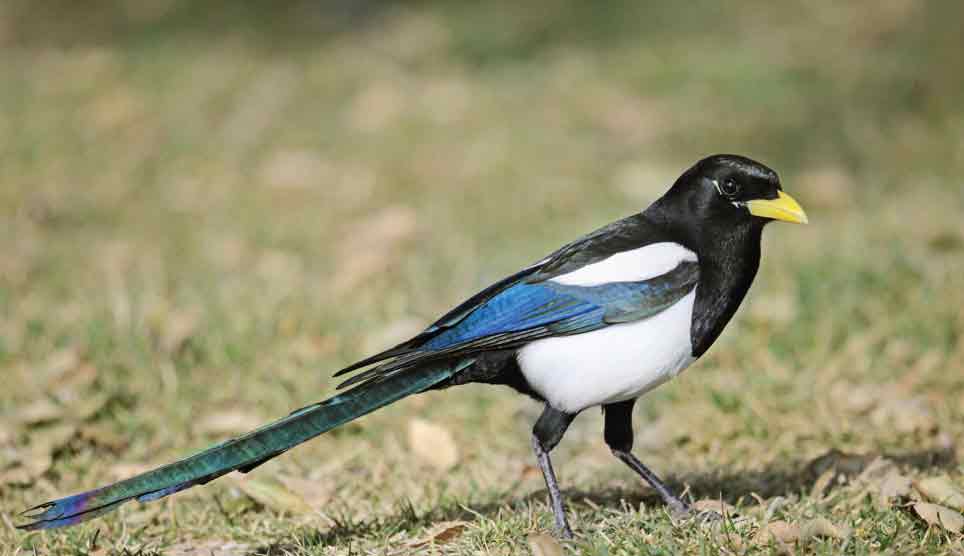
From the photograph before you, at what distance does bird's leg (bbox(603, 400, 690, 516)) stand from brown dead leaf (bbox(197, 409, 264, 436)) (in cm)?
119

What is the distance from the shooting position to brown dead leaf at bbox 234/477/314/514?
302cm

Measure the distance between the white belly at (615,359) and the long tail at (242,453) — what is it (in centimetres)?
22

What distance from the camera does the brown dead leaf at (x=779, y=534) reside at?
2.42 metres

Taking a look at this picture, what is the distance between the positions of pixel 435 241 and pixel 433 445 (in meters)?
1.90

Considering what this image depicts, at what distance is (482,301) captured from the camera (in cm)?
278

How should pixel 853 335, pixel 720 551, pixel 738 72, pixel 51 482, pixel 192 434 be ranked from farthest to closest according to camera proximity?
pixel 738 72 < pixel 853 335 < pixel 192 434 < pixel 51 482 < pixel 720 551

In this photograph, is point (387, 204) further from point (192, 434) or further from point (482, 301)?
point (482, 301)

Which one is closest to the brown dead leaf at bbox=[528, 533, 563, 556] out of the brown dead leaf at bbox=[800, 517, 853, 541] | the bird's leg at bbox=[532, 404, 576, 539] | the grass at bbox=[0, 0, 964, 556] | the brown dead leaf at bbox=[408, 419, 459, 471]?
the grass at bbox=[0, 0, 964, 556]

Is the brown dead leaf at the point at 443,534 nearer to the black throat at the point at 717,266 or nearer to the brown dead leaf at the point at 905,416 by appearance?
the black throat at the point at 717,266

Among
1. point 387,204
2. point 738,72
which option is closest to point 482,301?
point 387,204

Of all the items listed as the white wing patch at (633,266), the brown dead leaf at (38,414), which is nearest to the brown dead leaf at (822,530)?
the white wing patch at (633,266)

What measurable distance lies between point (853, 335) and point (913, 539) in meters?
1.66

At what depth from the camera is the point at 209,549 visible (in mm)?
2867

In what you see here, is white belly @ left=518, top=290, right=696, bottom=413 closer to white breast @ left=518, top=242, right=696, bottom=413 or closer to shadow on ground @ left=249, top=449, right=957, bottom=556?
white breast @ left=518, top=242, right=696, bottom=413
